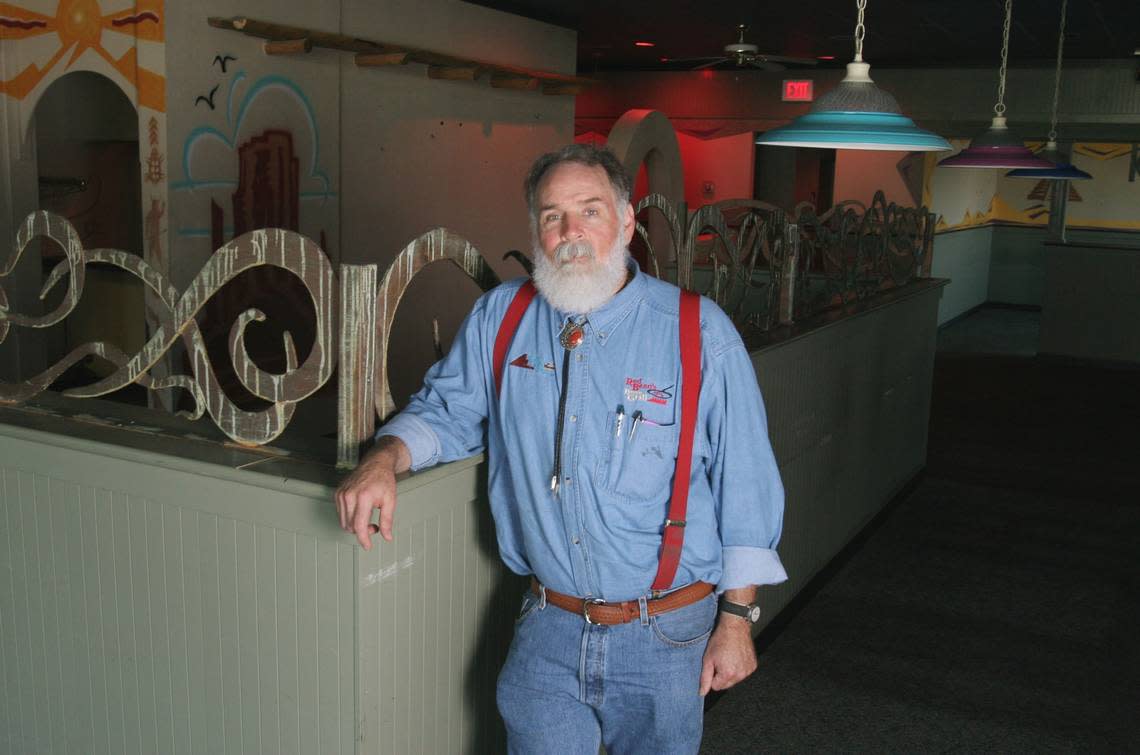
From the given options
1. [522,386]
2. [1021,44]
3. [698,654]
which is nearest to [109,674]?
[522,386]

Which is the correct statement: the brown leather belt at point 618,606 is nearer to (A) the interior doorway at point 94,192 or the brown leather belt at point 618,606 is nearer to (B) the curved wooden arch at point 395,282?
(B) the curved wooden arch at point 395,282

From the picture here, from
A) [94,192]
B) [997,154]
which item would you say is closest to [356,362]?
[997,154]

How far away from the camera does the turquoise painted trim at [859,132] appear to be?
2.49 metres

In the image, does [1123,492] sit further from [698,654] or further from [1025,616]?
[698,654]

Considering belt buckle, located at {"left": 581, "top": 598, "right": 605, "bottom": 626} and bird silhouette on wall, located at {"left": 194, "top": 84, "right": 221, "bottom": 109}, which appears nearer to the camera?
belt buckle, located at {"left": 581, "top": 598, "right": 605, "bottom": 626}

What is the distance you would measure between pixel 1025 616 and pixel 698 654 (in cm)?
301

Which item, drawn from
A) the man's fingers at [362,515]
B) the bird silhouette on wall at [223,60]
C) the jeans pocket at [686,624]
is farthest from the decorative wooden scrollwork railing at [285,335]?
the bird silhouette on wall at [223,60]

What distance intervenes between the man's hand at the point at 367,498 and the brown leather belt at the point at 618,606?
382mm

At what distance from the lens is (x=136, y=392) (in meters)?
6.40

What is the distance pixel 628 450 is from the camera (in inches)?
79.2

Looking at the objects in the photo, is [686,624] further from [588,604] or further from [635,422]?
[635,422]

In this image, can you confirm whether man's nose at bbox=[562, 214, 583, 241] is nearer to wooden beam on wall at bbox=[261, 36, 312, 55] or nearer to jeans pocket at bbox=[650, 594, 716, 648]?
jeans pocket at bbox=[650, 594, 716, 648]

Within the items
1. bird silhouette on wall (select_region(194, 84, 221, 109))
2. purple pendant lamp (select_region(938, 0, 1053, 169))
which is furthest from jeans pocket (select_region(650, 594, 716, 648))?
bird silhouette on wall (select_region(194, 84, 221, 109))

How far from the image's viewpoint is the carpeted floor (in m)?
3.58
